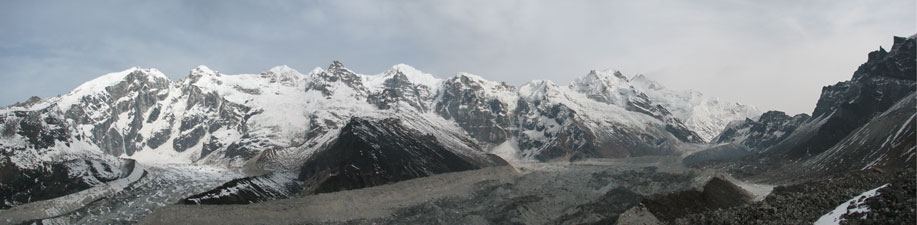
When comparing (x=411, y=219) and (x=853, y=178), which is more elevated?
(x=853, y=178)

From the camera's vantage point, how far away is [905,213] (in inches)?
2010

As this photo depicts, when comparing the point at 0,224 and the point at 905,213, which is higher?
the point at 905,213

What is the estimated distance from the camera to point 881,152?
166250mm

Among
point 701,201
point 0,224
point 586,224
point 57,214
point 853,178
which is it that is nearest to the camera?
point 853,178

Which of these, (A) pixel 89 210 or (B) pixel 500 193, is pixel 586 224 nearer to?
(B) pixel 500 193

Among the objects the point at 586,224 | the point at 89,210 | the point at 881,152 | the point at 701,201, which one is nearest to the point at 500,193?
the point at 586,224

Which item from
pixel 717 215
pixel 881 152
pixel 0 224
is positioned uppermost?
pixel 881 152

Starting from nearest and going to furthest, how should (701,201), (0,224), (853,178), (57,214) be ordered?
1. (853,178)
2. (701,201)
3. (0,224)
4. (57,214)

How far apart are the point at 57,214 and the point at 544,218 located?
475 ft

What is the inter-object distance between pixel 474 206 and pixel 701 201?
251 feet

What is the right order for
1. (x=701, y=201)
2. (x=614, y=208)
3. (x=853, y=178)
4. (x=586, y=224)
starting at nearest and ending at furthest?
(x=853, y=178) → (x=701, y=201) → (x=586, y=224) → (x=614, y=208)

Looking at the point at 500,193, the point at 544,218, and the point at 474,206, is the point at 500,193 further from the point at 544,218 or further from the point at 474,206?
the point at 544,218

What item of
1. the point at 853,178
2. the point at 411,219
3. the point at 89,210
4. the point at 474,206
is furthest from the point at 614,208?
the point at 89,210

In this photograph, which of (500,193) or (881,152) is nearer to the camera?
(881,152)
